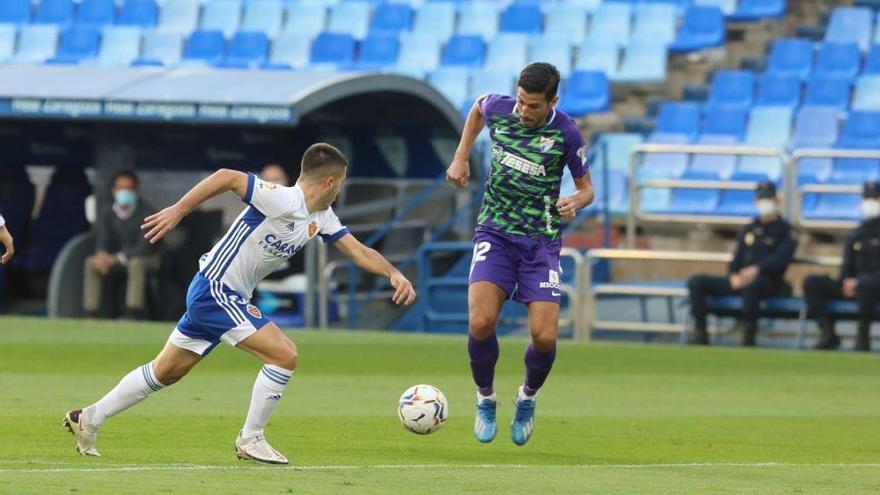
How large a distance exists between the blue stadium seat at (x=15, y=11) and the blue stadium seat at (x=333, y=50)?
19.3 ft

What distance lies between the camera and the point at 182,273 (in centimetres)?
2177

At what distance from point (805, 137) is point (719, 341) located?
4008mm

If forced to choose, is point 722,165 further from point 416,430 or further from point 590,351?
point 416,430

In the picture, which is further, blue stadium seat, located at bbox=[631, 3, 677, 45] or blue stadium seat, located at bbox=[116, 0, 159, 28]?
blue stadium seat, located at bbox=[116, 0, 159, 28]

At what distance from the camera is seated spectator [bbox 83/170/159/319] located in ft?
68.5

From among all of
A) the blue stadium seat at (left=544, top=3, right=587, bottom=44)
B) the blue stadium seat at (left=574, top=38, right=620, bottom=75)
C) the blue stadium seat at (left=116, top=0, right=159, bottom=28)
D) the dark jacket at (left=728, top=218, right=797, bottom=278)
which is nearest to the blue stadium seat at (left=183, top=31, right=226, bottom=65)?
the blue stadium seat at (left=116, top=0, right=159, bottom=28)

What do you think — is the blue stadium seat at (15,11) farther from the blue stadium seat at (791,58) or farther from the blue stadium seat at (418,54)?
the blue stadium seat at (791,58)

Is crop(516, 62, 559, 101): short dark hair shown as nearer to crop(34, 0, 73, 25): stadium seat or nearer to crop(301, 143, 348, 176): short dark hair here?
crop(301, 143, 348, 176): short dark hair

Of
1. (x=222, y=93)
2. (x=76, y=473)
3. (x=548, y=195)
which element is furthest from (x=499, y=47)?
(x=76, y=473)

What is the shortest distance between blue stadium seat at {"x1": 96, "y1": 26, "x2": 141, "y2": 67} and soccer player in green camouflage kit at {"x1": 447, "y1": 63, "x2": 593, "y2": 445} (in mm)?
19574

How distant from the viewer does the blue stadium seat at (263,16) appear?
95.1 feet

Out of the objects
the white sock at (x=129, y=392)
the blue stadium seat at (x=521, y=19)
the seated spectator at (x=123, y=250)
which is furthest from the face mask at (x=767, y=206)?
the white sock at (x=129, y=392)

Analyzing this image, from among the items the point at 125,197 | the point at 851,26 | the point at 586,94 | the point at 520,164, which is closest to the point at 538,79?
the point at 520,164

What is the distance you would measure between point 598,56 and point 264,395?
18.2 metres
